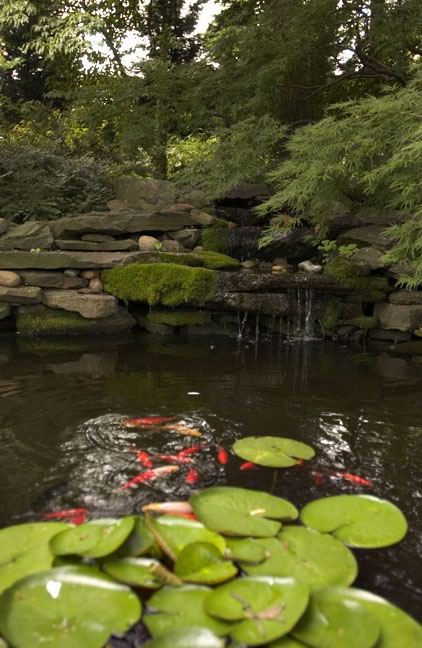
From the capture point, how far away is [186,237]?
286 inches

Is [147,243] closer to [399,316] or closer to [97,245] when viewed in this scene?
[97,245]

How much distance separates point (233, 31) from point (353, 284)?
12.6 feet

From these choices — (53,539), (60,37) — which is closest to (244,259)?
(60,37)

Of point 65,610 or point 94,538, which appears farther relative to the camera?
point 94,538

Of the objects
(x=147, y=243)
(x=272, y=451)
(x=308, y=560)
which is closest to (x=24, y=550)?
(x=308, y=560)

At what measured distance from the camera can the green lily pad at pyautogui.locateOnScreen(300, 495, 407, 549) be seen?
5.81 ft

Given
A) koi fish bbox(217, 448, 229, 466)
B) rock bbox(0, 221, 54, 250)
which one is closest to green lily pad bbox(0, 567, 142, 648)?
koi fish bbox(217, 448, 229, 466)

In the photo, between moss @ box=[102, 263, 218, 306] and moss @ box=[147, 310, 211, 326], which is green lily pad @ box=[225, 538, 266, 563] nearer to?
moss @ box=[102, 263, 218, 306]

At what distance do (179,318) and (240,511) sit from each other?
4632 millimetres

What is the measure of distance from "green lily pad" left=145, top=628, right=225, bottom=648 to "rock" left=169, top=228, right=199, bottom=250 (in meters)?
6.40

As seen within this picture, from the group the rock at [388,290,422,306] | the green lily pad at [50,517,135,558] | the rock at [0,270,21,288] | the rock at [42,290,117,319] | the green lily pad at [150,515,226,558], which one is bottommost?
the green lily pad at [150,515,226,558]

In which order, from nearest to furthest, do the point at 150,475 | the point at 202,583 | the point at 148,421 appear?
the point at 202,583
the point at 150,475
the point at 148,421

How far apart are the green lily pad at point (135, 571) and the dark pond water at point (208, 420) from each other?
0.58 m

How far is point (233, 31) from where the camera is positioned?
657 centimetres
